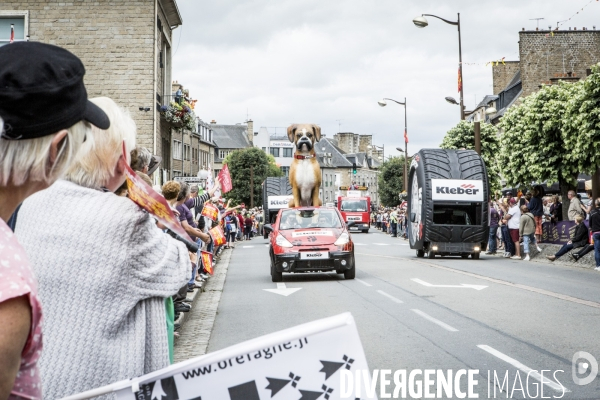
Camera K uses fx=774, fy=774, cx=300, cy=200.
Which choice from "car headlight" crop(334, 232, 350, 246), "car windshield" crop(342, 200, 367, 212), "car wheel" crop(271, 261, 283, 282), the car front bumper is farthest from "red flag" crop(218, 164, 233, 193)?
"car windshield" crop(342, 200, 367, 212)

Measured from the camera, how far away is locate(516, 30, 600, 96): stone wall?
2254 inches

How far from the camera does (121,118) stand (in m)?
2.78

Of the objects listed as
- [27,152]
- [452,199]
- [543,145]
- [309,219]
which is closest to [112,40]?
[452,199]

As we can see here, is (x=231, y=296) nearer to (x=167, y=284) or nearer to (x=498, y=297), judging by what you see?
(x=498, y=297)

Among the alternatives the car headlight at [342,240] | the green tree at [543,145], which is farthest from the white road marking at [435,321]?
the green tree at [543,145]

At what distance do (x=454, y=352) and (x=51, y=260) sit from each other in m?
5.87

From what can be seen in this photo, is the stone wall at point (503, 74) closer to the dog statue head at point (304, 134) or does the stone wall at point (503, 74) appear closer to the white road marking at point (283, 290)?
the dog statue head at point (304, 134)

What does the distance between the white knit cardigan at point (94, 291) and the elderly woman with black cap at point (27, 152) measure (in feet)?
2.75

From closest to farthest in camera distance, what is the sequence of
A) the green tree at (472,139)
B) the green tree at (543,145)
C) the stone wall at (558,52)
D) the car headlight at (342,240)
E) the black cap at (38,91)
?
the black cap at (38,91) < the car headlight at (342,240) < the green tree at (543,145) < the green tree at (472,139) < the stone wall at (558,52)

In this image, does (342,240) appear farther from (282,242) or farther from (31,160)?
(31,160)

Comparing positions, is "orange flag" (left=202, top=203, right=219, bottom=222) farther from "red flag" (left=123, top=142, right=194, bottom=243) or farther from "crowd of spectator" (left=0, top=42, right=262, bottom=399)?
"red flag" (left=123, top=142, right=194, bottom=243)

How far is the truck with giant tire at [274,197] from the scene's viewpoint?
48.0 metres

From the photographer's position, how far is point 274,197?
48.6m

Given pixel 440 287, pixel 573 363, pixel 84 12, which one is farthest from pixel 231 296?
pixel 84 12
